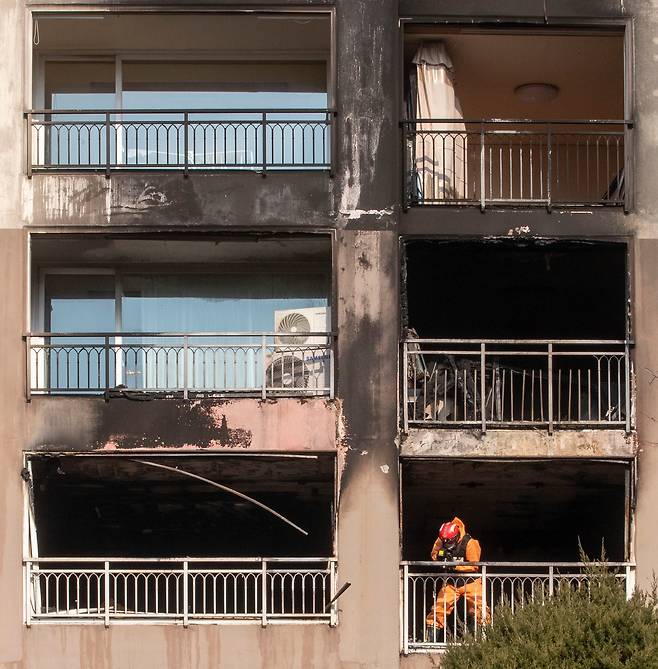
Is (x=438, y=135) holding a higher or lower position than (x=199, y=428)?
higher

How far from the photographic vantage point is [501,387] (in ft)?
73.7

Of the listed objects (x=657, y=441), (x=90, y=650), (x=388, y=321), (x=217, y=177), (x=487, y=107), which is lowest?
(x=90, y=650)

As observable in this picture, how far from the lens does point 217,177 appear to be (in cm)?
2128

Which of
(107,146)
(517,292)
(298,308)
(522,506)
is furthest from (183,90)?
(522,506)

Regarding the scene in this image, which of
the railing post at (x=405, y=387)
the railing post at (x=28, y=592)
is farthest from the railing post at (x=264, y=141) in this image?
the railing post at (x=28, y=592)

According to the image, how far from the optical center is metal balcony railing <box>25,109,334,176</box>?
71.7 feet

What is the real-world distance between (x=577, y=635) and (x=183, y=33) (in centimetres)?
1092

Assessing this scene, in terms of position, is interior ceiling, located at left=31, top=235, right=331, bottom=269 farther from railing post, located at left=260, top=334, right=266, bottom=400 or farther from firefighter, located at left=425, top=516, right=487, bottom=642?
firefighter, located at left=425, top=516, right=487, bottom=642

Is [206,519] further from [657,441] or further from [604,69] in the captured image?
[604,69]

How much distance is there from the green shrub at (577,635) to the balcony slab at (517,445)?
3.28 m

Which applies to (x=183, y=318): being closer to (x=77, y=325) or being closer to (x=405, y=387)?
(x=77, y=325)

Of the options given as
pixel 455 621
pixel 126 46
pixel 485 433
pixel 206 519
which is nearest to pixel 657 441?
pixel 485 433

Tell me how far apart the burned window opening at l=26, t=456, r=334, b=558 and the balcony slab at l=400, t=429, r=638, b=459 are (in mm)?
1357

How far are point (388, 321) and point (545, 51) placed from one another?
511 cm
